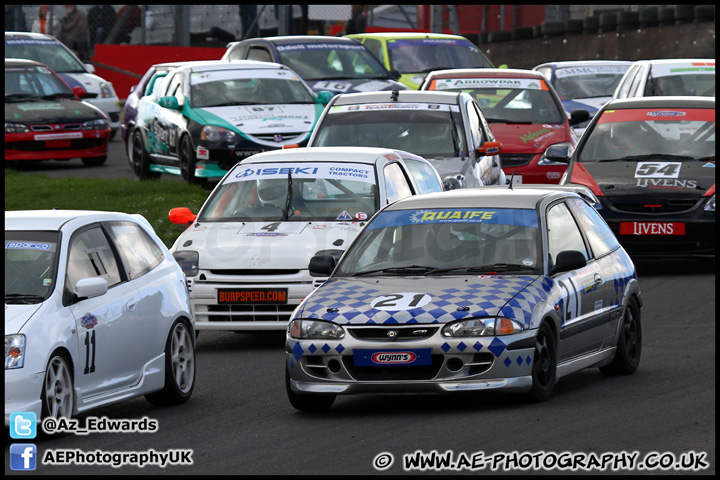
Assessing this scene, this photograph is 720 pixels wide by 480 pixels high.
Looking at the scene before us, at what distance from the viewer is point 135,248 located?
10625 mm

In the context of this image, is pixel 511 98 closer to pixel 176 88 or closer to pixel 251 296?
pixel 176 88

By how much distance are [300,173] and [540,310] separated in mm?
4815

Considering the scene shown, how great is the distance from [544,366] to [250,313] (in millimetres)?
3633

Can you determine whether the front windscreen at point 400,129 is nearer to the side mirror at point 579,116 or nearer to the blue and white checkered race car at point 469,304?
the side mirror at point 579,116

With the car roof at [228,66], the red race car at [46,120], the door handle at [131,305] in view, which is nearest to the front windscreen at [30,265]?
the door handle at [131,305]

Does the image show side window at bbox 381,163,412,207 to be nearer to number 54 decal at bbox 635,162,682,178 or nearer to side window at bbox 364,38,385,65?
number 54 decal at bbox 635,162,682,178

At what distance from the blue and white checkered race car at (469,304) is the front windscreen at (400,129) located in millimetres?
6479

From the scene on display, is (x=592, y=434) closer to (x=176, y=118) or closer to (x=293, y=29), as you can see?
(x=176, y=118)

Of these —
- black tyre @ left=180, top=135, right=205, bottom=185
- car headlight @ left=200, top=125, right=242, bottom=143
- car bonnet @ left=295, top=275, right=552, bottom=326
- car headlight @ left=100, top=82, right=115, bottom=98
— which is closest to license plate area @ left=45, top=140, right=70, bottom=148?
black tyre @ left=180, top=135, right=205, bottom=185

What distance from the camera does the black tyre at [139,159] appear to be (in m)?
23.4

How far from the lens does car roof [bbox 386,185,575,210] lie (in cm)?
1094

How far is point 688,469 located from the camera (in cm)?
773

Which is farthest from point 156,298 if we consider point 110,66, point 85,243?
point 110,66

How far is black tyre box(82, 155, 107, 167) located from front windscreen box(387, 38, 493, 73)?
515cm
